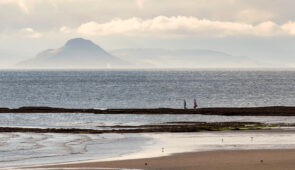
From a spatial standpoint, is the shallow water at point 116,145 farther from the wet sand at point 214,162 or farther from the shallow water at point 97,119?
the shallow water at point 97,119

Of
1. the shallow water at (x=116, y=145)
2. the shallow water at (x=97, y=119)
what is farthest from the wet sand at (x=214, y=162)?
the shallow water at (x=97, y=119)

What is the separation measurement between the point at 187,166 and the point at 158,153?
556 cm

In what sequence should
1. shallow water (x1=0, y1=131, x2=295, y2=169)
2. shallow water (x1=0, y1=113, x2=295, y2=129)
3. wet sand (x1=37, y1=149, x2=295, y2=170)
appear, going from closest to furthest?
wet sand (x1=37, y1=149, x2=295, y2=170)
shallow water (x1=0, y1=131, x2=295, y2=169)
shallow water (x1=0, y1=113, x2=295, y2=129)

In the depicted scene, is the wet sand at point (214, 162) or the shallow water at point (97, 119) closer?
the wet sand at point (214, 162)

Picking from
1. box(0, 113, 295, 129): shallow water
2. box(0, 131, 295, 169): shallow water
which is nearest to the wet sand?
box(0, 131, 295, 169): shallow water

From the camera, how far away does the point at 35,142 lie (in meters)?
42.6

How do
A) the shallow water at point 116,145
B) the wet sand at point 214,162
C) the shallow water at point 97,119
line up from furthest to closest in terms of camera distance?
1. the shallow water at point 97,119
2. the shallow water at point 116,145
3. the wet sand at point 214,162

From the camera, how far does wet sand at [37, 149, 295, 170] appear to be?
30.9 m

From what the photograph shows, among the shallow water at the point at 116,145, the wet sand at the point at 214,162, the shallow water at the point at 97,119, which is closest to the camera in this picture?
the wet sand at the point at 214,162

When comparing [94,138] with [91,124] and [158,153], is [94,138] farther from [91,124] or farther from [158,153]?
[91,124]

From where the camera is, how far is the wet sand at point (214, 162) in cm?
3089

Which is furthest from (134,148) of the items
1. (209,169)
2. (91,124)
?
(91,124)

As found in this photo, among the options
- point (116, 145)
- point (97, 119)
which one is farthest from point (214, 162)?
point (97, 119)

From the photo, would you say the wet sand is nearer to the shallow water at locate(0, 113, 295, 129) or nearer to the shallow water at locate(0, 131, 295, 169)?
the shallow water at locate(0, 131, 295, 169)
